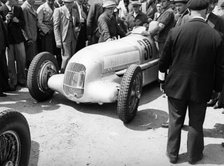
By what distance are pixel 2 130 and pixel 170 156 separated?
2243 mm

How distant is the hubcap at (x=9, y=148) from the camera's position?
10.9ft

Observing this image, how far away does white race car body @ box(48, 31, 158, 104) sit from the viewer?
5.71 meters

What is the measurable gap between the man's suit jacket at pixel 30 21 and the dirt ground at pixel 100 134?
1.75 metres

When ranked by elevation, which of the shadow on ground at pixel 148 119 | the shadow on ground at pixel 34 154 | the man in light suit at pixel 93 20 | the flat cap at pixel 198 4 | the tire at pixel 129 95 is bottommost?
the shadow on ground at pixel 148 119

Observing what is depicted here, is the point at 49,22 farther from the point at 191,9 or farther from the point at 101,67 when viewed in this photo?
the point at 191,9

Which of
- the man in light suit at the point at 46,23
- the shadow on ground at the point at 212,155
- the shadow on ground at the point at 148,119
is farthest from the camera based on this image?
the man in light suit at the point at 46,23

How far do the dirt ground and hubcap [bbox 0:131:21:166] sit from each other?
0.79 m

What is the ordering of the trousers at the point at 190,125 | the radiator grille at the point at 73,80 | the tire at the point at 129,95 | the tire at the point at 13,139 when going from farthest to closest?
the radiator grille at the point at 73,80 → the tire at the point at 129,95 → the trousers at the point at 190,125 → the tire at the point at 13,139

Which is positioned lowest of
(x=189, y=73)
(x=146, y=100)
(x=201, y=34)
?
(x=146, y=100)

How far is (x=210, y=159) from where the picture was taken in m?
4.45

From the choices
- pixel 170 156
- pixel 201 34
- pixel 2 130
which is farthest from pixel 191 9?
pixel 2 130

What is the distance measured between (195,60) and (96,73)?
2274 mm

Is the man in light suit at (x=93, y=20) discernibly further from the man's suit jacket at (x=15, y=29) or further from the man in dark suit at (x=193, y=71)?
the man in dark suit at (x=193, y=71)

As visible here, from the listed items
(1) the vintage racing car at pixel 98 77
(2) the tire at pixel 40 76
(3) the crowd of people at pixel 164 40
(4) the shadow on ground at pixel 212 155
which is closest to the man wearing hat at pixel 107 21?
(3) the crowd of people at pixel 164 40
